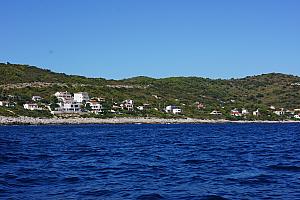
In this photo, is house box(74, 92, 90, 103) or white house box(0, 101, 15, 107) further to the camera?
house box(74, 92, 90, 103)

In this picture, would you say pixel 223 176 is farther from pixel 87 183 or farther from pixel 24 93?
pixel 24 93

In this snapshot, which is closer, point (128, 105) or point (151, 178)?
point (151, 178)

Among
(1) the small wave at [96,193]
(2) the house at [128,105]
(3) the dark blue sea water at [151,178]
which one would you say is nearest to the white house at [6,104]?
(2) the house at [128,105]

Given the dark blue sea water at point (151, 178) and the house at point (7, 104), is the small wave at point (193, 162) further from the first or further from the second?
the house at point (7, 104)

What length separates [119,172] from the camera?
24.5 meters

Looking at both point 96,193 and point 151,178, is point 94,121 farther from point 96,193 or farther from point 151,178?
point 96,193

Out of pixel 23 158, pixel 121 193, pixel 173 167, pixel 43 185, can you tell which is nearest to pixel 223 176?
pixel 173 167

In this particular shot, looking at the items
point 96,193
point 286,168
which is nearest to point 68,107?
point 286,168

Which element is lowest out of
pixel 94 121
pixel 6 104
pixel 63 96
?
pixel 94 121

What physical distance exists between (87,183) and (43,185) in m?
1.79

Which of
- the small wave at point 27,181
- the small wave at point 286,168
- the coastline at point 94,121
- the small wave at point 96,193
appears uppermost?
the coastline at point 94,121

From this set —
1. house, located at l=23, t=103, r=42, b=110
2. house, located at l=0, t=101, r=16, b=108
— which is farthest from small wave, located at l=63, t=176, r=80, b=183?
house, located at l=23, t=103, r=42, b=110

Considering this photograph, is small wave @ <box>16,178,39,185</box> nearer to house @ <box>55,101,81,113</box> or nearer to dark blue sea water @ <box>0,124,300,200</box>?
dark blue sea water @ <box>0,124,300,200</box>

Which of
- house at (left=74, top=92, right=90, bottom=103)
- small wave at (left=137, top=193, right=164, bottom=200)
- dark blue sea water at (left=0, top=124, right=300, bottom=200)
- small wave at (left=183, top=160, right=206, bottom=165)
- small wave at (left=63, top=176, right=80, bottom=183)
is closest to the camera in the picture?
small wave at (left=137, top=193, right=164, bottom=200)
